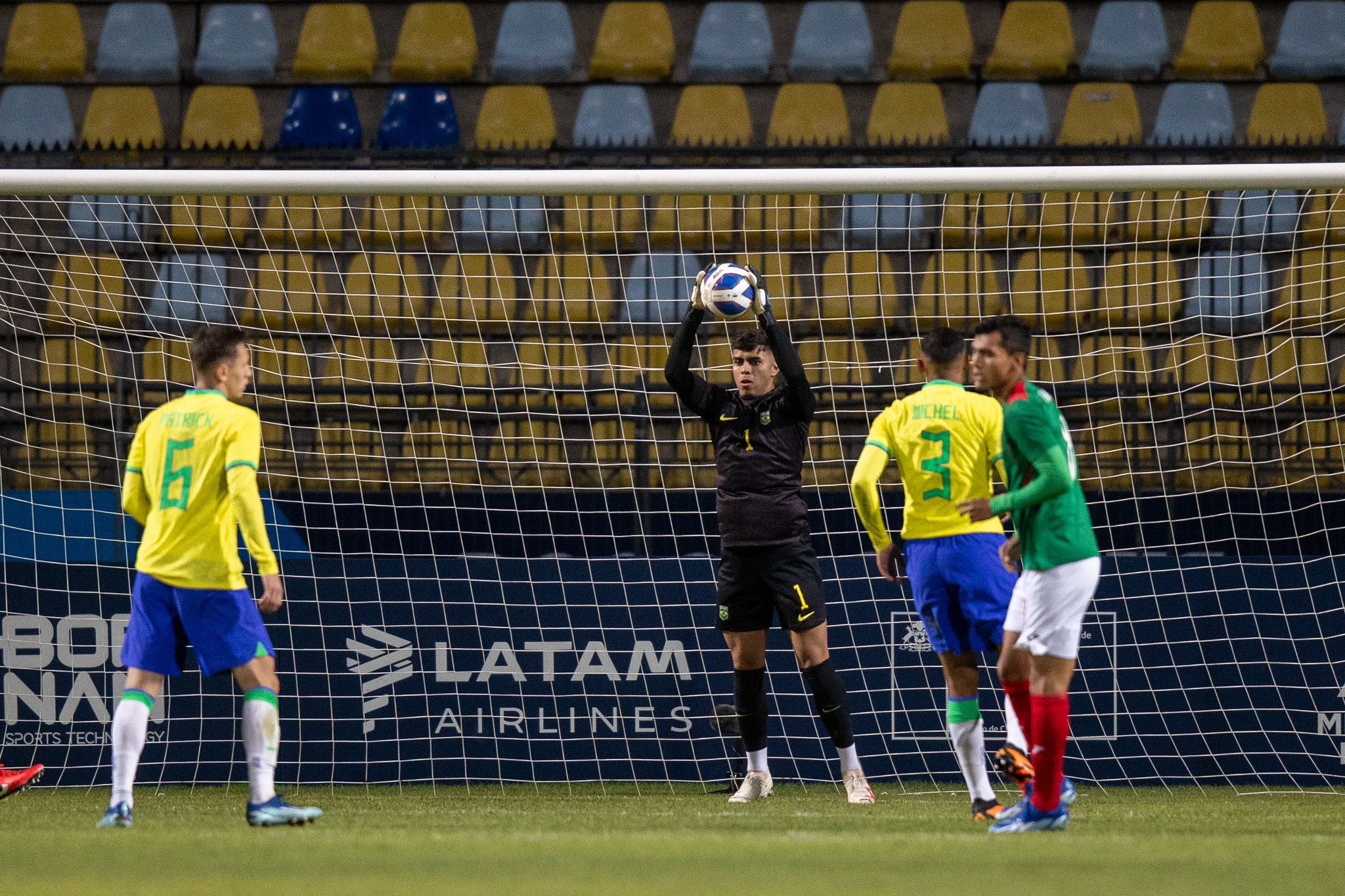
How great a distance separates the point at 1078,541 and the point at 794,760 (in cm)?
320

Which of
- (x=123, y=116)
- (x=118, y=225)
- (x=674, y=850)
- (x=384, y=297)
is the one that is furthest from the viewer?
(x=123, y=116)

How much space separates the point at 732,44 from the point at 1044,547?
8.66 metres

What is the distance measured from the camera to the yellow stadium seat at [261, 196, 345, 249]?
10.1 m

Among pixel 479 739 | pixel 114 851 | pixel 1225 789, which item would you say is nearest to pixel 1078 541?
pixel 114 851

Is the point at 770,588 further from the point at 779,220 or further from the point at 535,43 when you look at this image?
the point at 535,43

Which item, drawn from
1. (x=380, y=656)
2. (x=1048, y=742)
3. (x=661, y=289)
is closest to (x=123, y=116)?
(x=661, y=289)

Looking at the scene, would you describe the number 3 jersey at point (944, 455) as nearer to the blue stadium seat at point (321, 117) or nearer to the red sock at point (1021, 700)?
the red sock at point (1021, 700)

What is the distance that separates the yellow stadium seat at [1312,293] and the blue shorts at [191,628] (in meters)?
6.44

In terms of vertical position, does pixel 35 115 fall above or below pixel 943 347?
above

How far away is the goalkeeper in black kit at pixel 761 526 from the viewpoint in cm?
585

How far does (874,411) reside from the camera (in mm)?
8547

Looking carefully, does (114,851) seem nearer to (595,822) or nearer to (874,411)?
(595,822)

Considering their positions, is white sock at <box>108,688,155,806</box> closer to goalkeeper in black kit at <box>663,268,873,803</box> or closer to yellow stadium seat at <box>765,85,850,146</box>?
goalkeeper in black kit at <box>663,268,873,803</box>

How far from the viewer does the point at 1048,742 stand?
4238 mm
